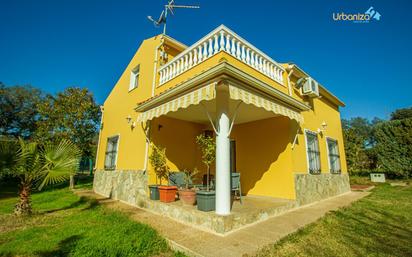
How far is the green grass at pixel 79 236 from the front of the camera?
495cm

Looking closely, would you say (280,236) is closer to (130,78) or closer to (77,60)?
(130,78)

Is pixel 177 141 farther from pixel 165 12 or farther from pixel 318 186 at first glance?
pixel 318 186

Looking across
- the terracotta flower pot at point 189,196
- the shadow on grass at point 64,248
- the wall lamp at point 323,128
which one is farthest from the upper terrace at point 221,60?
the shadow on grass at point 64,248

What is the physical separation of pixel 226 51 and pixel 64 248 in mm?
8355

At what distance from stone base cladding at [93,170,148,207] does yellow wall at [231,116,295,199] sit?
19.2 ft

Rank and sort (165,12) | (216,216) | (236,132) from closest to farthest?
(216,216)
(236,132)
(165,12)

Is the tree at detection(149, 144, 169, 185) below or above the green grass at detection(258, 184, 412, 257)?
above

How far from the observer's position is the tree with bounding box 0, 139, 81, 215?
848 cm

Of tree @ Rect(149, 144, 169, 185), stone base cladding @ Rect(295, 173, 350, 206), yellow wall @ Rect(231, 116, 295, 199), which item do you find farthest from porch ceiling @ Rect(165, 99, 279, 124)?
stone base cladding @ Rect(295, 173, 350, 206)

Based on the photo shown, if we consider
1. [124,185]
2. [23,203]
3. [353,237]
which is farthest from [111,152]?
[353,237]

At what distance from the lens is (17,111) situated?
25.9 m

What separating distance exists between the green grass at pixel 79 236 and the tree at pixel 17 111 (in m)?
24.4

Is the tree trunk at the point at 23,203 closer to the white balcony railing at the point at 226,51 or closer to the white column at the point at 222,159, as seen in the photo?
the white balcony railing at the point at 226,51

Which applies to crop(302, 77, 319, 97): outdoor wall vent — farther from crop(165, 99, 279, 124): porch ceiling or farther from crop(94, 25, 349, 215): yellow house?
crop(165, 99, 279, 124): porch ceiling
